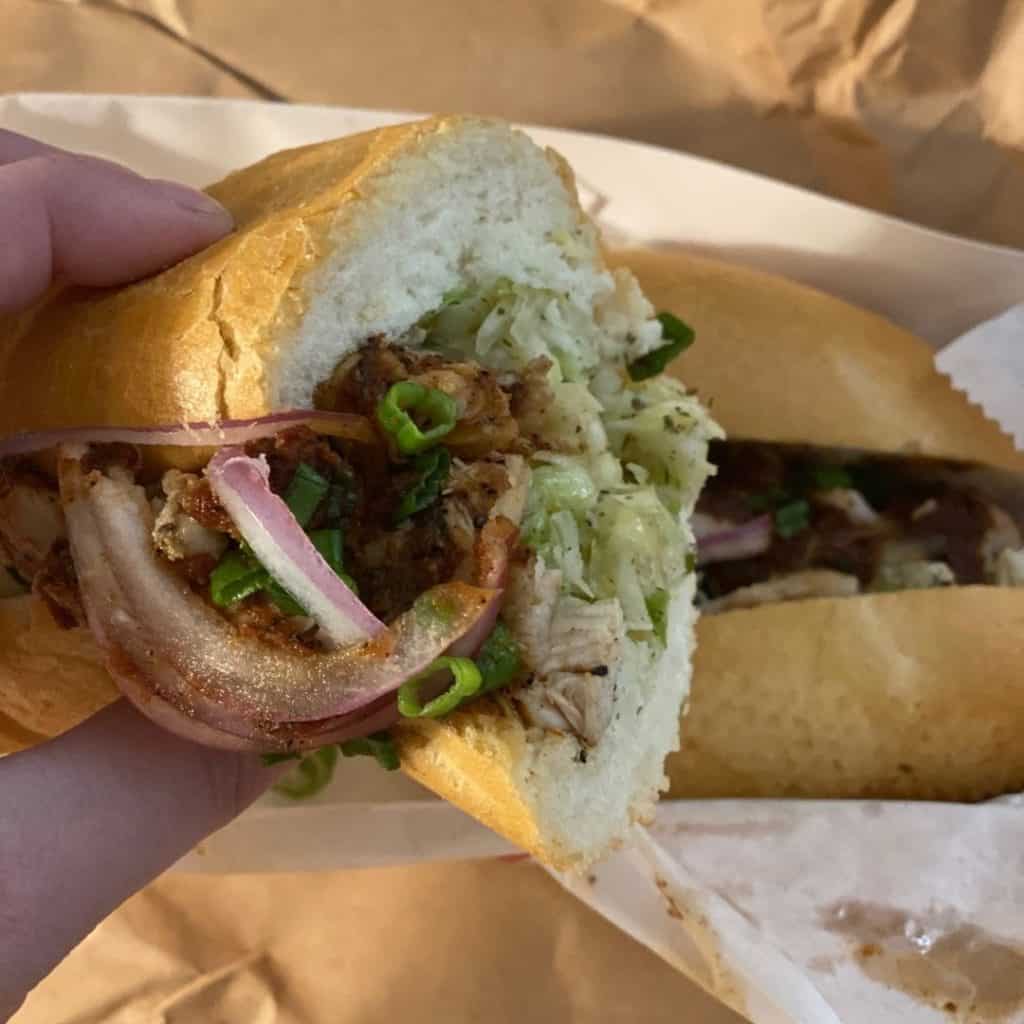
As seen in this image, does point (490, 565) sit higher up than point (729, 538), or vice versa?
point (490, 565)

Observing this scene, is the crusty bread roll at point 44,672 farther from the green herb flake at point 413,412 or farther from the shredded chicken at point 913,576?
the shredded chicken at point 913,576

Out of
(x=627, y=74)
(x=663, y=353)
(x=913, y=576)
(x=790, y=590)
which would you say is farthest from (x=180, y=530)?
(x=627, y=74)

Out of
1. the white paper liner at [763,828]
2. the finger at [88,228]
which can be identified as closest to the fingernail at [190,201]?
the finger at [88,228]

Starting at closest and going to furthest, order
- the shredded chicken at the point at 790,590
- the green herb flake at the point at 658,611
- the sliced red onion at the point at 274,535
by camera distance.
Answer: the sliced red onion at the point at 274,535
the green herb flake at the point at 658,611
the shredded chicken at the point at 790,590

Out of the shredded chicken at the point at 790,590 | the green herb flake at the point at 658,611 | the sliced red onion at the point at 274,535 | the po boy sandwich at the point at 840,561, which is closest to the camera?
the sliced red onion at the point at 274,535

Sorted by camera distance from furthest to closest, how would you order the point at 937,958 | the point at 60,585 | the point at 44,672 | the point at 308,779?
the point at 308,779
the point at 937,958
the point at 44,672
the point at 60,585

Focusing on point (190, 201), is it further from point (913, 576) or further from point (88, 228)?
point (913, 576)

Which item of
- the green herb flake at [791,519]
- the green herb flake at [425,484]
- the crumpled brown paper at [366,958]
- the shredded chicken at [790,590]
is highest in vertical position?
the green herb flake at [425,484]
